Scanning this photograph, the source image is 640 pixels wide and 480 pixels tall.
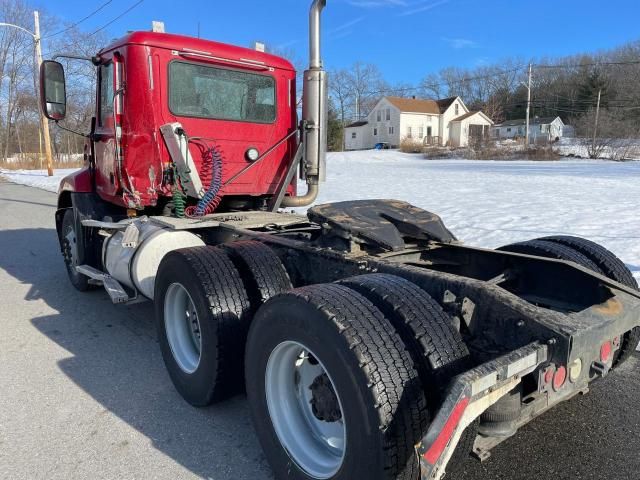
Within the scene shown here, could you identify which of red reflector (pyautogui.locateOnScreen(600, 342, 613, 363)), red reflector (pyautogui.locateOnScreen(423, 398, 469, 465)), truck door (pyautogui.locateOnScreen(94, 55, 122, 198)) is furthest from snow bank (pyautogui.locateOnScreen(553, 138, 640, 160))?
red reflector (pyautogui.locateOnScreen(423, 398, 469, 465))

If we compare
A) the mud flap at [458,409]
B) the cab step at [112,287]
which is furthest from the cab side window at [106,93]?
the mud flap at [458,409]

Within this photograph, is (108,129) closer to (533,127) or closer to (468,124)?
(468,124)

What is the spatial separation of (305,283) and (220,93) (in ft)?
8.08

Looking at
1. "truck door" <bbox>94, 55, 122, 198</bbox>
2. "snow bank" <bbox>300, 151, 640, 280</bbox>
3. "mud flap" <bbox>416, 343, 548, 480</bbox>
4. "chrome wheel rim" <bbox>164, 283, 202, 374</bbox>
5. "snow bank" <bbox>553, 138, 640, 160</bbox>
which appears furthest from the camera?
"snow bank" <bbox>553, 138, 640, 160</bbox>

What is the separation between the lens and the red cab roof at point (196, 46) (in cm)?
445

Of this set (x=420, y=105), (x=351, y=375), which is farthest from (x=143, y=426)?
(x=420, y=105)

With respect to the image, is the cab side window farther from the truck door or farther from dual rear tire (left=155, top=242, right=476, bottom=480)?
dual rear tire (left=155, top=242, right=476, bottom=480)

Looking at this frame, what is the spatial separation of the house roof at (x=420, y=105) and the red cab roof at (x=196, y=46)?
63.2m

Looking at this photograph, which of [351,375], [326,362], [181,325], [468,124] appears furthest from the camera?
[468,124]

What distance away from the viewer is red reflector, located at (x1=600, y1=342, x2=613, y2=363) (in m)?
2.30

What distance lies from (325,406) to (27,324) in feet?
12.3

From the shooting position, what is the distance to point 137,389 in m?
3.43

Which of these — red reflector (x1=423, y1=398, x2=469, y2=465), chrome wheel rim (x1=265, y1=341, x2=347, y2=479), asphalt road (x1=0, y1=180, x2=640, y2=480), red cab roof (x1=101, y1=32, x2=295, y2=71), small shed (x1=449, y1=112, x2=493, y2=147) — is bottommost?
asphalt road (x1=0, y1=180, x2=640, y2=480)

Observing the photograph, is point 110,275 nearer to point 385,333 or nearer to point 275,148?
point 275,148
